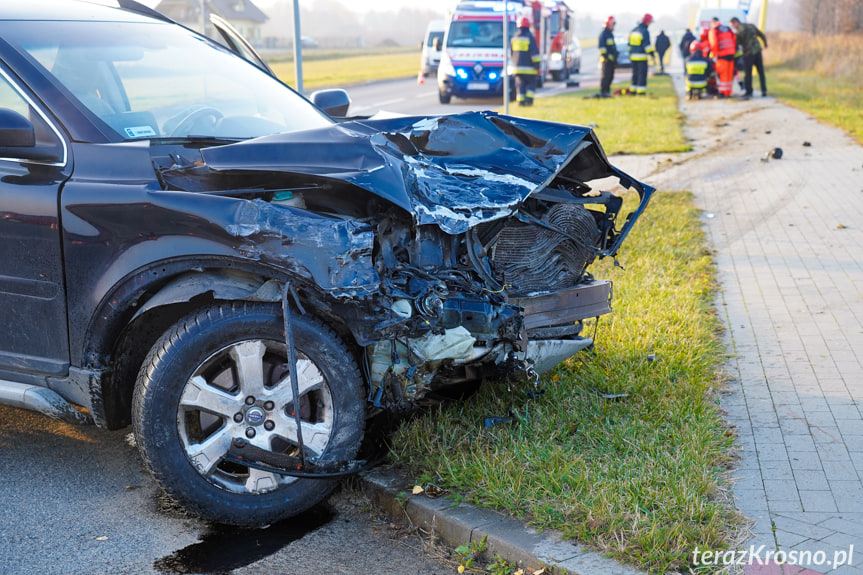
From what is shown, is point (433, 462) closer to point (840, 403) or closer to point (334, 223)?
point (334, 223)

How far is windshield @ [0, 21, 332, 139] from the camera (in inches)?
148

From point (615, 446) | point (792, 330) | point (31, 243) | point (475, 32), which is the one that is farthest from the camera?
point (475, 32)

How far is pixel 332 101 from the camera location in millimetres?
5301

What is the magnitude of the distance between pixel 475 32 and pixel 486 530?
2186cm

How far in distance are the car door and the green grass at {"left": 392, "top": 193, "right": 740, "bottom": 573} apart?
59.9 inches

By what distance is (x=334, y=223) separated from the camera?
318 centimetres

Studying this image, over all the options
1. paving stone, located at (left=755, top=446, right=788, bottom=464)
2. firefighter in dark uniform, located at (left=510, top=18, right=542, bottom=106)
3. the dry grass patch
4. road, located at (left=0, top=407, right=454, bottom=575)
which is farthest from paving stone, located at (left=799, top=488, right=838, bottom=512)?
firefighter in dark uniform, located at (left=510, top=18, right=542, bottom=106)

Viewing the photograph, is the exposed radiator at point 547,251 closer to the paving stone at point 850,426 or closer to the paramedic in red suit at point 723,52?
the paving stone at point 850,426

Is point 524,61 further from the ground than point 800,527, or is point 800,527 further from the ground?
point 524,61

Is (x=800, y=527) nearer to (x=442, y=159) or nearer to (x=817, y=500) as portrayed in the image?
(x=817, y=500)

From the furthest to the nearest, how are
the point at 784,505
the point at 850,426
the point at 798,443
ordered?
1. the point at 850,426
2. the point at 798,443
3. the point at 784,505

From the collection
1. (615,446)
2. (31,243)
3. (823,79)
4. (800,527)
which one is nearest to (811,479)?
(800,527)

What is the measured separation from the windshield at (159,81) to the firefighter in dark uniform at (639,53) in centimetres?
1860

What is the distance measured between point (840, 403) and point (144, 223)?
337 centimetres
